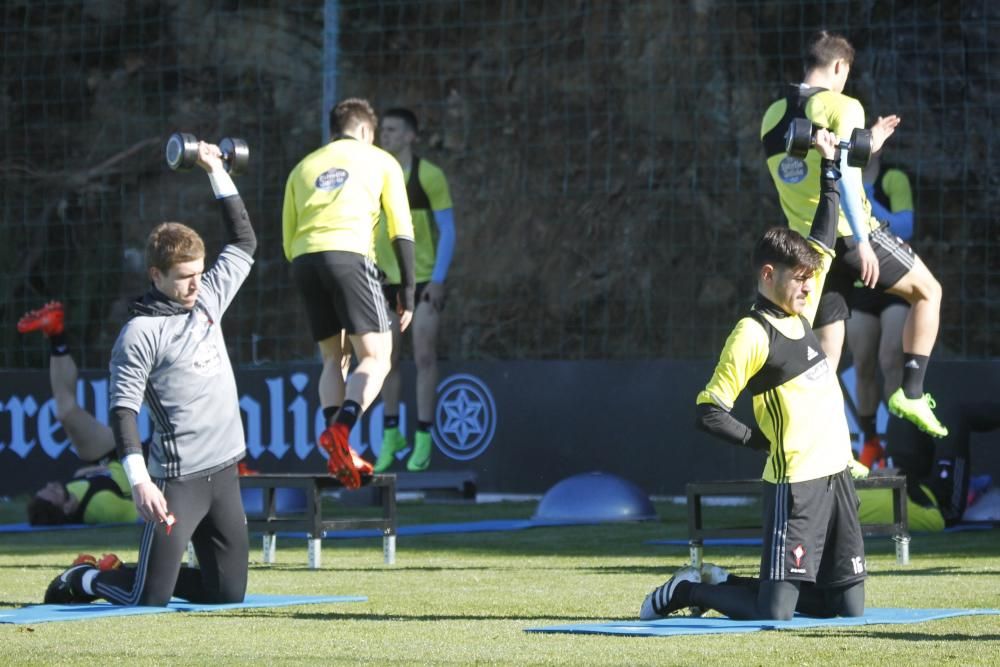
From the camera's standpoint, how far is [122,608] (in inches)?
292

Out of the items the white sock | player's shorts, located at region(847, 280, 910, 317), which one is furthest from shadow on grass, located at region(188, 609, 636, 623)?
player's shorts, located at region(847, 280, 910, 317)

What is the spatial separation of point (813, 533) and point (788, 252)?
956 mm

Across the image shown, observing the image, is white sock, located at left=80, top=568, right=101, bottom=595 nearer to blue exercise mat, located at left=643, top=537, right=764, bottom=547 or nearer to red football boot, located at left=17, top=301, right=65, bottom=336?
blue exercise mat, located at left=643, top=537, right=764, bottom=547

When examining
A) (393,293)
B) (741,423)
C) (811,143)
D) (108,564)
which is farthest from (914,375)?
(393,293)

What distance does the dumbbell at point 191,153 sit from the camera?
304 inches

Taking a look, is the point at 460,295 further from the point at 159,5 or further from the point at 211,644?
the point at 211,644

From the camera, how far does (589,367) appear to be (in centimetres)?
1498

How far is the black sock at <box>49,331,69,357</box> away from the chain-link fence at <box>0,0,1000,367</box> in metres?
4.97

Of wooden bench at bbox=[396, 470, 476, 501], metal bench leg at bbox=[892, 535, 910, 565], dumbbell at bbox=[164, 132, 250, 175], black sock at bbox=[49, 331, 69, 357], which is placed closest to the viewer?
dumbbell at bbox=[164, 132, 250, 175]

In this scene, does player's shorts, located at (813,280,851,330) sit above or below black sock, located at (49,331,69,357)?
above

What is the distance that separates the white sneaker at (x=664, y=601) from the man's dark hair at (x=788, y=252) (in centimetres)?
113

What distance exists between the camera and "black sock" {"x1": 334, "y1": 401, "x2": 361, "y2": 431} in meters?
9.75

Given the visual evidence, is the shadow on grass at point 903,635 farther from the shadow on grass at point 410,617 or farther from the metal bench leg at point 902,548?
the metal bench leg at point 902,548

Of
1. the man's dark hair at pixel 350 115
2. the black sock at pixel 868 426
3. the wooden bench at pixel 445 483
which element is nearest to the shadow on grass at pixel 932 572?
the black sock at pixel 868 426
